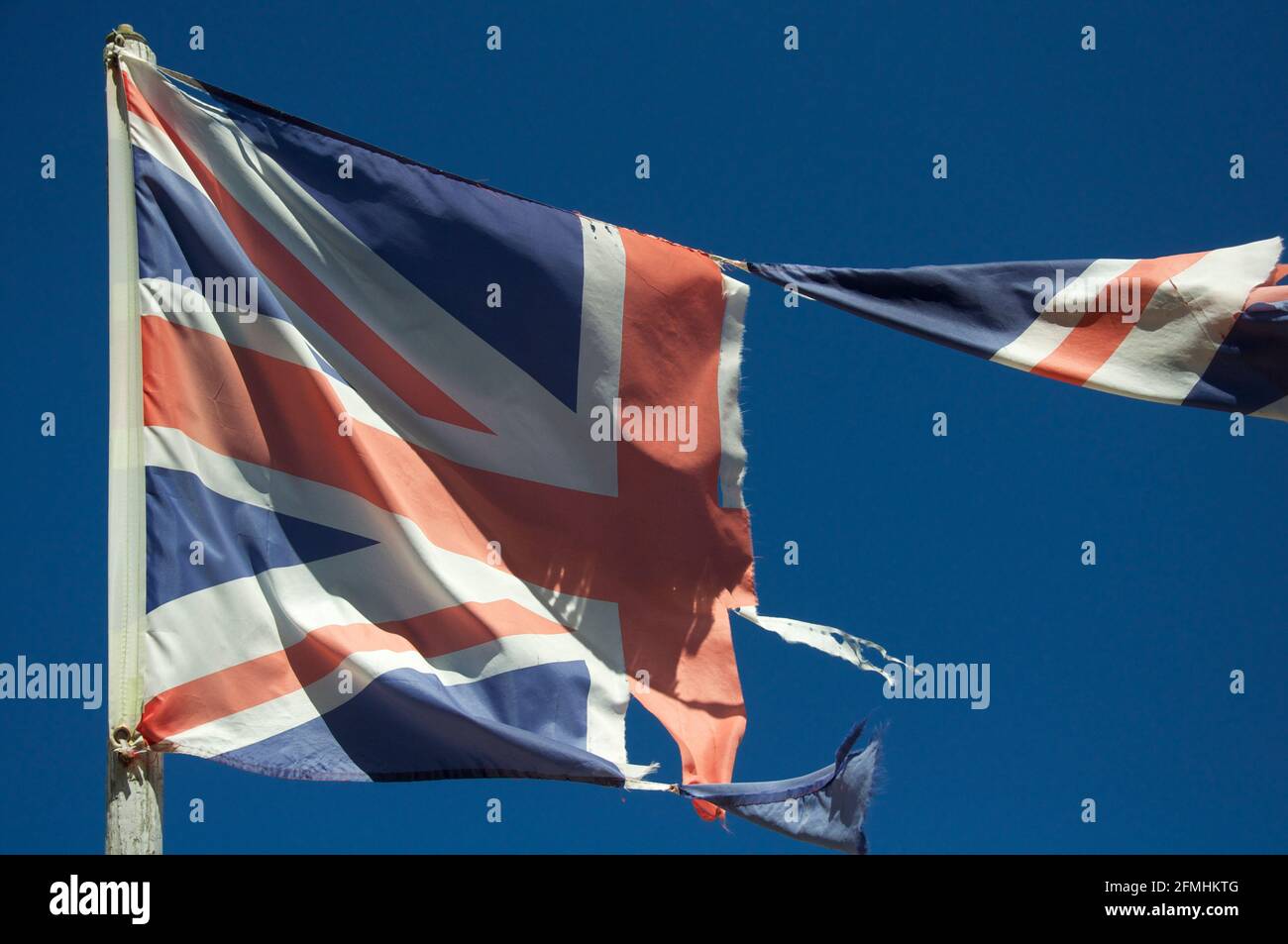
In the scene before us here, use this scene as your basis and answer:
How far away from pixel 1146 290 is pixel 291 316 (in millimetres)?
5110

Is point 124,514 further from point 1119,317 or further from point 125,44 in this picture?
point 1119,317

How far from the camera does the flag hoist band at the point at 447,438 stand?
7.83 metres

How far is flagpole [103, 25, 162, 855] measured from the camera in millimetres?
7387

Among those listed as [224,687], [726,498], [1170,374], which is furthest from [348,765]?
[1170,374]

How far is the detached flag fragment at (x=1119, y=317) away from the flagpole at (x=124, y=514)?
12.2 feet

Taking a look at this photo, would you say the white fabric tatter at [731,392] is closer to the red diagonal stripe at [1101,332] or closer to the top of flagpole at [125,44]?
the red diagonal stripe at [1101,332]

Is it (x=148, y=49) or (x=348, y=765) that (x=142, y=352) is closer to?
(x=148, y=49)

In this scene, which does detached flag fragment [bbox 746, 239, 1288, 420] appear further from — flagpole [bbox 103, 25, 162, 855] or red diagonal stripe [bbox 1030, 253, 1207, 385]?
flagpole [bbox 103, 25, 162, 855]

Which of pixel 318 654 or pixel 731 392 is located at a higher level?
pixel 731 392

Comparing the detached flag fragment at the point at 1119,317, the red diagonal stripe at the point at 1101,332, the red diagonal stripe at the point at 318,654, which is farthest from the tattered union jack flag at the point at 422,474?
the red diagonal stripe at the point at 1101,332

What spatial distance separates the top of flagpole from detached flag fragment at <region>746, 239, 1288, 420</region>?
3712 millimetres

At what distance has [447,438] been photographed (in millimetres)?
8969

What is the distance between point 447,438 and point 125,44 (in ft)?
8.94

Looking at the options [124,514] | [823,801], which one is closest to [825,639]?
[823,801]
